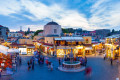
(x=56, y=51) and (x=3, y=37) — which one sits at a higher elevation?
(x=3, y=37)

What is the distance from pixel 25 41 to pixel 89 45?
60.5 feet

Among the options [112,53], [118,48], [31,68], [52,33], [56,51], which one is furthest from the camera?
[52,33]

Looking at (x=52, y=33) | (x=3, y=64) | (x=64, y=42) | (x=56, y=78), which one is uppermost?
(x=52, y=33)

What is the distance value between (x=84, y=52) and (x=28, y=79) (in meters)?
21.6

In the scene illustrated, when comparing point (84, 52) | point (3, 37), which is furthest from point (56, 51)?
point (3, 37)

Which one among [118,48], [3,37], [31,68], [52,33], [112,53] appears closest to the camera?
[31,68]

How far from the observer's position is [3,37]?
2469 inches

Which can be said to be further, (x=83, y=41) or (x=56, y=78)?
(x=83, y=41)

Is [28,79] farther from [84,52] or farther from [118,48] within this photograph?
[84,52]

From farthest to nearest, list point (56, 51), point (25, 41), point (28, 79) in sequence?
1. point (25, 41)
2. point (56, 51)
3. point (28, 79)

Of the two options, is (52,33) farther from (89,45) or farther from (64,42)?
(89,45)

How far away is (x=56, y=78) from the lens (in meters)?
12.8

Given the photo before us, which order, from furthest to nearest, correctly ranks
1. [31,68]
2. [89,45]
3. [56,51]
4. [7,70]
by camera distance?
[89,45] < [56,51] < [31,68] < [7,70]

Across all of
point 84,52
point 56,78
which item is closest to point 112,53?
point 84,52
